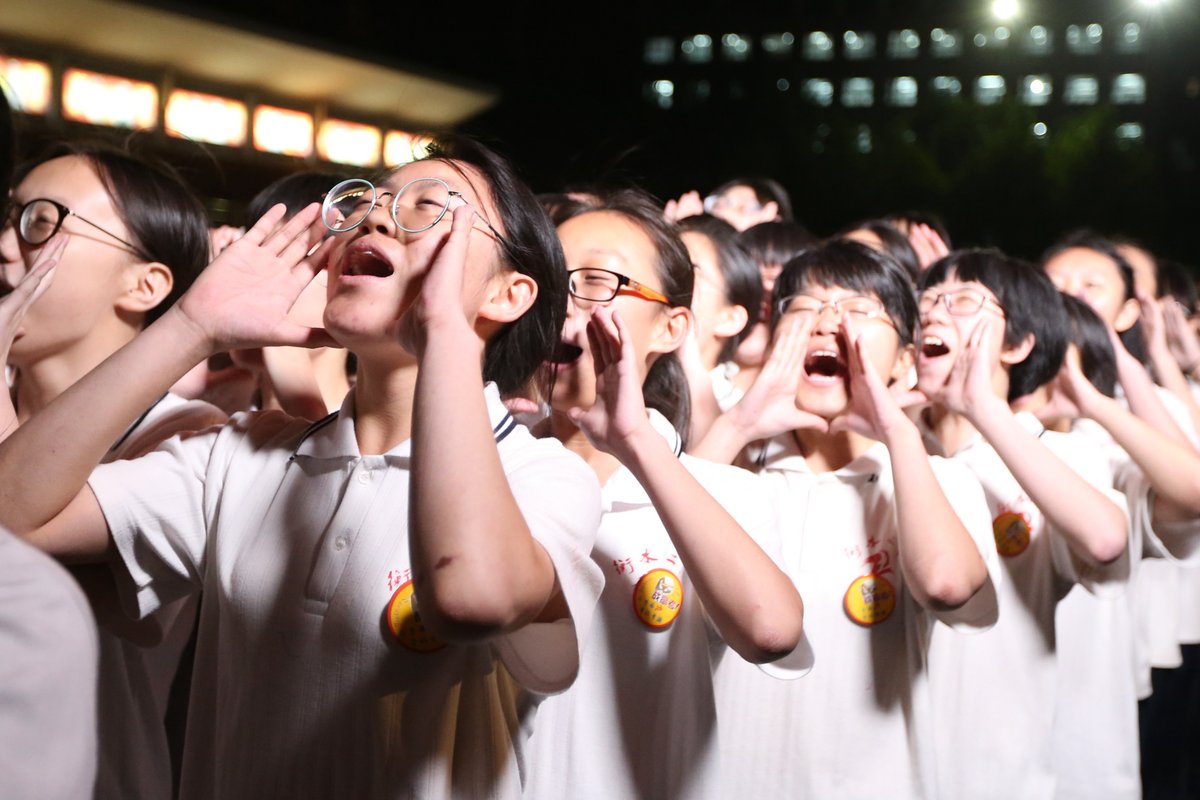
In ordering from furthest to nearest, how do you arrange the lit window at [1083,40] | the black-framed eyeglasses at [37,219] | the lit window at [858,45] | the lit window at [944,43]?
the lit window at [944,43], the lit window at [858,45], the lit window at [1083,40], the black-framed eyeglasses at [37,219]

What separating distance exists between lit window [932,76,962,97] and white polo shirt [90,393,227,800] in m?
15.6

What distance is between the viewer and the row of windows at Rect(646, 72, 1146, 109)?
50.5 ft

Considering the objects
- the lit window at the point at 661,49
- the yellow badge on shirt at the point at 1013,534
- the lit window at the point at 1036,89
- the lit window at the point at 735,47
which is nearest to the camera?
the yellow badge on shirt at the point at 1013,534

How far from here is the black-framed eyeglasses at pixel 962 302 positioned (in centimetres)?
260

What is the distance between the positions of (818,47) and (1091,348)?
14.5m

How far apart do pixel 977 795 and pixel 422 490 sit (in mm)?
1693

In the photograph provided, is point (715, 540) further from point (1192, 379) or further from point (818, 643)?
point (1192, 379)

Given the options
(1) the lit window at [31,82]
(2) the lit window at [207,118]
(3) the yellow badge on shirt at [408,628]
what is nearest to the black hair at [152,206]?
(3) the yellow badge on shirt at [408,628]

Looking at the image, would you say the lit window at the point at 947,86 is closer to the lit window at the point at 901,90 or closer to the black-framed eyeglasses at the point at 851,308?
the lit window at the point at 901,90

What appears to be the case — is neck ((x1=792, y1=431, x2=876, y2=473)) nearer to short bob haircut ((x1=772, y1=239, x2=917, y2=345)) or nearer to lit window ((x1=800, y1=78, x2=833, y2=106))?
short bob haircut ((x1=772, y1=239, x2=917, y2=345))

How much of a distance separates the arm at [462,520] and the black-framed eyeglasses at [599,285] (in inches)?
28.7

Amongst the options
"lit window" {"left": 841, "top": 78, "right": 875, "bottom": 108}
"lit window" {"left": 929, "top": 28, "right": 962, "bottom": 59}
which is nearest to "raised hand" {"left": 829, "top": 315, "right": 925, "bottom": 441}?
"lit window" {"left": 841, "top": 78, "right": 875, "bottom": 108}

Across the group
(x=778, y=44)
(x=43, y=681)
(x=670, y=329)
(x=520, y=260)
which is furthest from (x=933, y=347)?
(x=778, y=44)

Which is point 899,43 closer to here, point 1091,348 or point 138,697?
point 1091,348
